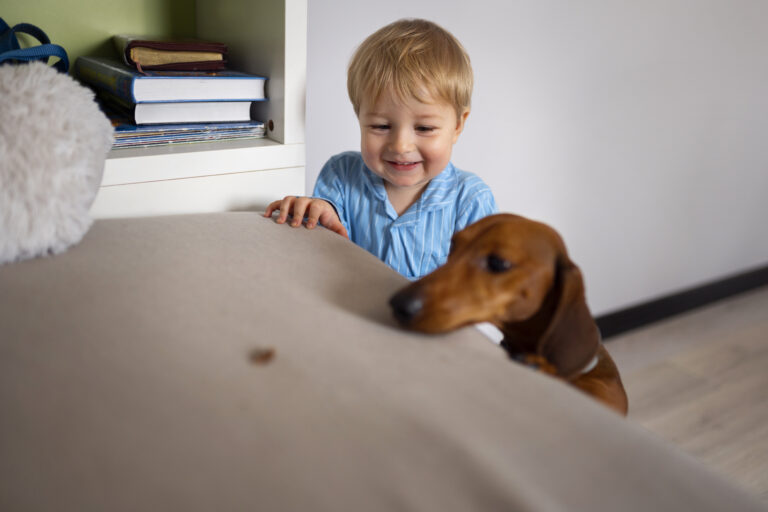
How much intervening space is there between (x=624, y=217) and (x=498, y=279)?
156 centimetres

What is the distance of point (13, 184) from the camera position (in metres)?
0.58

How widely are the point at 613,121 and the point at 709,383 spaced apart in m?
0.88

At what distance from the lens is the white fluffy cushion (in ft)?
1.90

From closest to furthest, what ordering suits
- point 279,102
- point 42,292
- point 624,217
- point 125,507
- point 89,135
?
1. point 125,507
2. point 42,292
3. point 89,135
4. point 279,102
5. point 624,217

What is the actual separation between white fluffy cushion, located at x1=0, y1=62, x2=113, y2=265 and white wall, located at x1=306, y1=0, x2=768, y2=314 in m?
0.69

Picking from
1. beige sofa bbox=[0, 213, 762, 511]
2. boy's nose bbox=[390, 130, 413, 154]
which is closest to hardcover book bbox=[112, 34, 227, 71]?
boy's nose bbox=[390, 130, 413, 154]

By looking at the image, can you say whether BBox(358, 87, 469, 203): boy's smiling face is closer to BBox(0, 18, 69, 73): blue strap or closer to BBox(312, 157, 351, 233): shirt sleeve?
BBox(312, 157, 351, 233): shirt sleeve

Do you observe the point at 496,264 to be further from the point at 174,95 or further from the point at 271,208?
the point at 174,95

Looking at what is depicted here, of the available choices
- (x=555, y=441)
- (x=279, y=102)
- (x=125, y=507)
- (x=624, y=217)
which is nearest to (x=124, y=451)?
(x=125, y=507)

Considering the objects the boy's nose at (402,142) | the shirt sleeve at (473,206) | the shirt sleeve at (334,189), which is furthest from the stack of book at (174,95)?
the shirt sleeve at (473,206)

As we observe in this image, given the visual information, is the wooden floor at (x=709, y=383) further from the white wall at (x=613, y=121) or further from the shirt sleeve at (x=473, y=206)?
the shirt sleeve at (x=473, y=206)

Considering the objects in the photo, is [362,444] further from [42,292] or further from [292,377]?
[42,292]

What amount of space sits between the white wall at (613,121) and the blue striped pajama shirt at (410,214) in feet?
1.01

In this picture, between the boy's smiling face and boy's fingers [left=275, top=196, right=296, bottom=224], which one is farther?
the boy's smiling face
